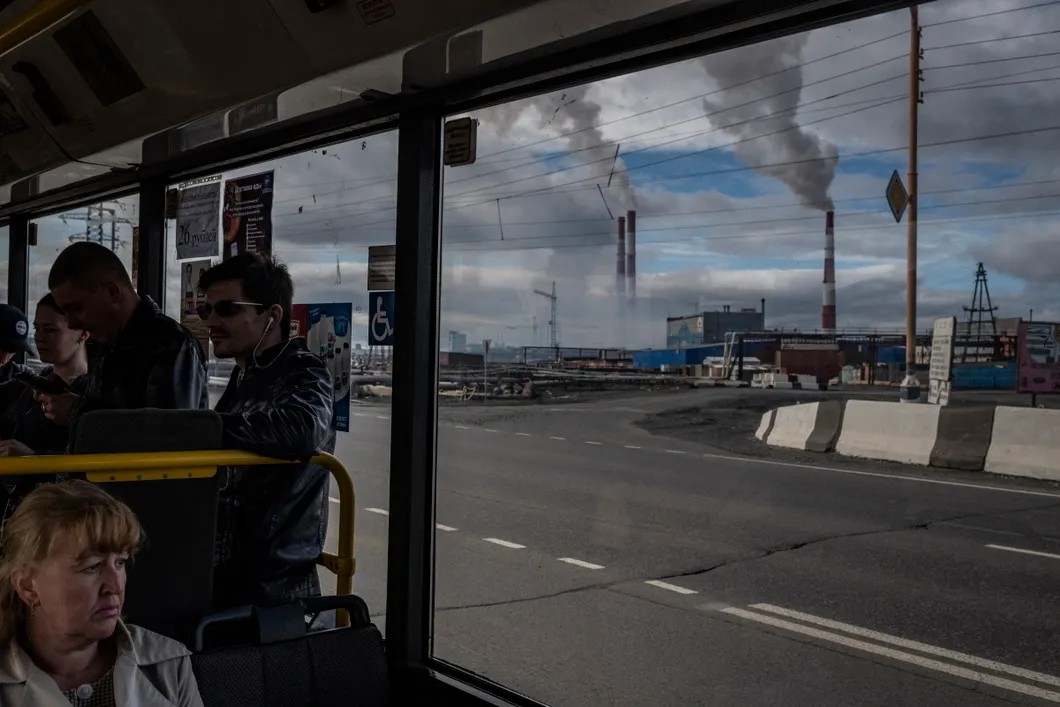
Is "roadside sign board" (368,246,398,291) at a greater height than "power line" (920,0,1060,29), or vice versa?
"power line" (920,0,1060,29)

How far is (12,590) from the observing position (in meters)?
1.91

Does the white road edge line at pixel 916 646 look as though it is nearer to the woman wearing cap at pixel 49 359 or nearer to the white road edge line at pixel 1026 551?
the white road edge line at pixel 1026 551

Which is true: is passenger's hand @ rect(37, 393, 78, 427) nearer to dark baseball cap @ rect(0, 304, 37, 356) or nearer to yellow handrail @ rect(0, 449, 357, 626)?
yellow handrail @ rect(0, 449, 357, 626)

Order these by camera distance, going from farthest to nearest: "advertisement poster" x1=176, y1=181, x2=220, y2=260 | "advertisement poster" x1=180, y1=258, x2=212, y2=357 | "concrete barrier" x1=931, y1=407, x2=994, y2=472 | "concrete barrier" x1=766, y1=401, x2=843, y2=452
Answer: "advertisement poster" x1=180, y1=258, x2=212, y2=357, "advertisement poster" x1=176, y1=181, x2=220, y2=260, "concrete barrier" x1=766, y1=401, x2=843, y2=452, "concrete barrier" x1=931, y1=407, x2=994, y2=472

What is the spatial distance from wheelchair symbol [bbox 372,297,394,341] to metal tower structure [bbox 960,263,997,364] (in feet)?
6.18

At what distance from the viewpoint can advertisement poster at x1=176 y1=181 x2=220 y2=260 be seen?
473cm

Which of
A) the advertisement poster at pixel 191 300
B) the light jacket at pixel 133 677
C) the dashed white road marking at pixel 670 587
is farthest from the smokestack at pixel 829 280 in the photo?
the advertisement poster at pixel 191 300

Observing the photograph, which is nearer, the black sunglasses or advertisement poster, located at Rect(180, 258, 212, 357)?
the black sunglasses

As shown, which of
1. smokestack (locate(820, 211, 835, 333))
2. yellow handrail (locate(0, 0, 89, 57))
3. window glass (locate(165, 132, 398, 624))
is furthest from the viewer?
window glass (locate(165, 132, 398, 624))

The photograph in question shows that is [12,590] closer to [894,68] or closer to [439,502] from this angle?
[439,502]

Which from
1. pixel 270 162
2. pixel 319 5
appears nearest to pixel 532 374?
pixel 270 162

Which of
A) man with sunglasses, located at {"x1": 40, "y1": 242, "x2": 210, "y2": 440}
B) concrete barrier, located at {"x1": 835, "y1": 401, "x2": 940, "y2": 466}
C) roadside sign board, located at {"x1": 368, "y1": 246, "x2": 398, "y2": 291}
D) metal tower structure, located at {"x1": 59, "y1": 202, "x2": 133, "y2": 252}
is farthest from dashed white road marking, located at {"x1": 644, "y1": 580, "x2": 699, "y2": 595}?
metal tower structure, located at {"x1": 59, "y1": 202, "x2": 133, "y2": 252}

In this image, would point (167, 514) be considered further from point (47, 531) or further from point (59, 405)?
point (59, 405)

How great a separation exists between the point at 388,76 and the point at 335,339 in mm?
1200
